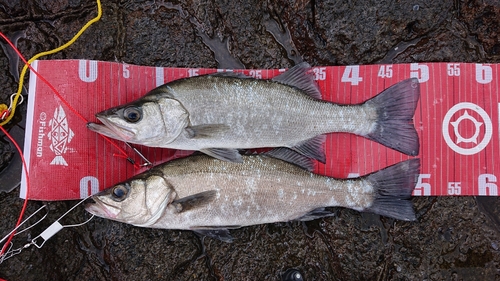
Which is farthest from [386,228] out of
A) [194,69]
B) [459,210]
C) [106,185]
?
[106,185]

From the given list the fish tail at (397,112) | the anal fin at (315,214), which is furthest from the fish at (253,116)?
the anal fin at (315,214)

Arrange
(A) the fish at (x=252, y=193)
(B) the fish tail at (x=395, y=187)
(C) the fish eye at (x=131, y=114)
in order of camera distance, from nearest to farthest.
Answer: (C) the fish eye at (x=131, y=114)
(A) the fish at (x=252, y=193)
(B) the fish tail at (x=395, y=187)

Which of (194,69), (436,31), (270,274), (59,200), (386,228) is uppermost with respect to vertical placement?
(436,31)

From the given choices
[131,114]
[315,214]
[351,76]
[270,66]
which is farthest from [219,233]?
[351,76]

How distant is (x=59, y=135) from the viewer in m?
3.21

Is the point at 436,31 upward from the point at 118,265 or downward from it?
upward

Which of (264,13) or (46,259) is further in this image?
(264,13)

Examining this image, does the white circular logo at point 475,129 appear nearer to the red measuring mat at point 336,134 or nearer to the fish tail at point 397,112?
the red measuring mat at point 336,134

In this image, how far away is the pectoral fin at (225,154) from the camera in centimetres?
298

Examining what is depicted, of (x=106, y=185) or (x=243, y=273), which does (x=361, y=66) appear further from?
(x=106, y=185)

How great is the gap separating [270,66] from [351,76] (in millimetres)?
760

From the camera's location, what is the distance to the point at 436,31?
341 cm

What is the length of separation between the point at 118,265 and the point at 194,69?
189 centimetres

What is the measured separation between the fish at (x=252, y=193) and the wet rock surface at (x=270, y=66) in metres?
0.28
